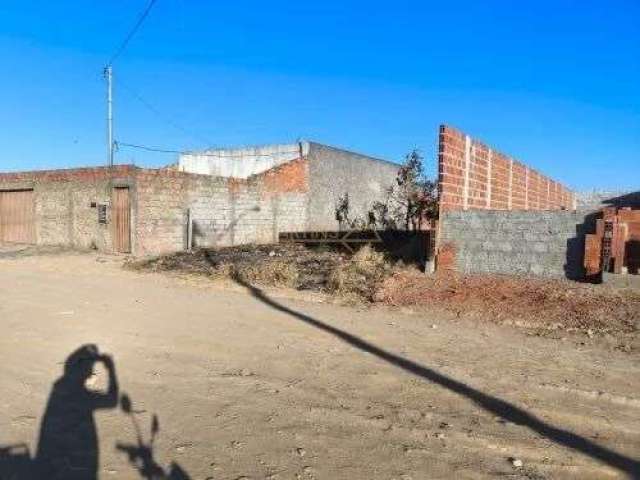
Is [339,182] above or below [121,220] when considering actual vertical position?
above

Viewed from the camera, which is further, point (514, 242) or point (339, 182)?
point (339, 182)

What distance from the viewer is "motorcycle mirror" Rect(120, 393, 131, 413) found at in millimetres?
3971

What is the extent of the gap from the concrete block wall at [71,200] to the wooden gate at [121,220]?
0.29 metres

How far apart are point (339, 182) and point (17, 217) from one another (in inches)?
520

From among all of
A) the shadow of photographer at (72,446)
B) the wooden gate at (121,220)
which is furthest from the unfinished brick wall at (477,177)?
the wooden gate at (121,220)

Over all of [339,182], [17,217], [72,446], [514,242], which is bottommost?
[72,446]

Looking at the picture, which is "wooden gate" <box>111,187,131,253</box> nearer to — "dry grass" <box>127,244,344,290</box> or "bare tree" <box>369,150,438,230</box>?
"dry grass" <box>127,244,344,290</box>

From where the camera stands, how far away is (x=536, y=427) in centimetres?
371

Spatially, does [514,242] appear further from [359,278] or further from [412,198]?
[412,198]

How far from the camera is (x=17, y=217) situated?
66.6ft

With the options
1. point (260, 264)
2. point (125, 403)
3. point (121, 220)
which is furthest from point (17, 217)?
point (125, 403)

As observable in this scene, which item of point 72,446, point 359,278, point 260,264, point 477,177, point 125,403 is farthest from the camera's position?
point 260,264

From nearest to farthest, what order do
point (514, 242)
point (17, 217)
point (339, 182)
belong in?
point (514, 242) < point (17, 217) < point (339, 182)

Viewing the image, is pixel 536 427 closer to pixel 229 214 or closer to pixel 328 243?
pixel 328 243
